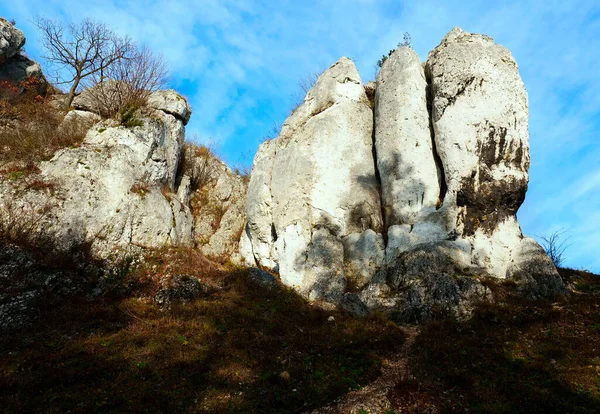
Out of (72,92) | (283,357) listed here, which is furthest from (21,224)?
(72,92)

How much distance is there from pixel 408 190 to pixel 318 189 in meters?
4.83

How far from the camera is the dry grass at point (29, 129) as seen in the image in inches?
769

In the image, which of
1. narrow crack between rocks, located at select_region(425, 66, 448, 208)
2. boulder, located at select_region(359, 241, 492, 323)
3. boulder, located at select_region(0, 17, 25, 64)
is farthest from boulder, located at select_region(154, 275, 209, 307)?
boulder, located at select_region(0, 17, 25, 64)

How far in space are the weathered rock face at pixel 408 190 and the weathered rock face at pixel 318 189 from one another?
63mm

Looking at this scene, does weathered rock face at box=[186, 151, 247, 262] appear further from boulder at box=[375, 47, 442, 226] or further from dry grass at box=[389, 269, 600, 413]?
dry grass at box=[389, 269, 600, 413]

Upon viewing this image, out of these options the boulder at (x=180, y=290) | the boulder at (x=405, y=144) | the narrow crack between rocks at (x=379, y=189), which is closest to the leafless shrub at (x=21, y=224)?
the boulder at (x=180, y=290)

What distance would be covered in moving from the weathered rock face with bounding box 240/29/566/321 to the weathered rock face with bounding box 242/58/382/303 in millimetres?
63

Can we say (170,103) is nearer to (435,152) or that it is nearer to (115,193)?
(115,193)

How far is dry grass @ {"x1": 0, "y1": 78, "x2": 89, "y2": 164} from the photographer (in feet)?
64.1

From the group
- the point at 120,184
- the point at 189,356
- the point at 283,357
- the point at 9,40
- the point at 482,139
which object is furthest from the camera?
the point at 9,40

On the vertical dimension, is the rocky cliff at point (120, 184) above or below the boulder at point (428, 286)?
above

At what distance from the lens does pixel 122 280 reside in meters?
17.3

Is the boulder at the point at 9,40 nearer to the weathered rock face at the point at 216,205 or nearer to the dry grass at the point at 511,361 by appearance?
the weathered rock face at the point at 216,205

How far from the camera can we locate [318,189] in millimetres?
20875
